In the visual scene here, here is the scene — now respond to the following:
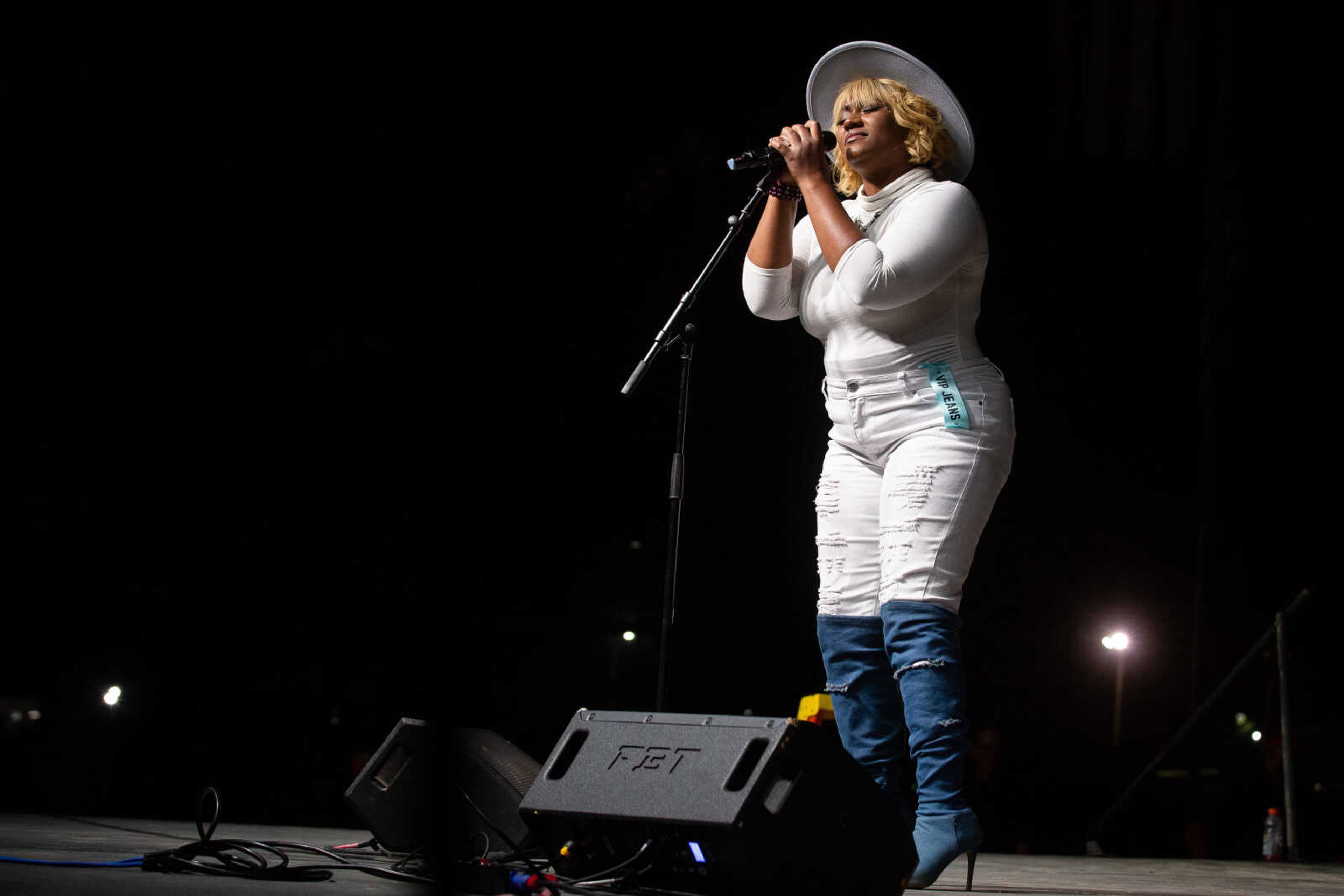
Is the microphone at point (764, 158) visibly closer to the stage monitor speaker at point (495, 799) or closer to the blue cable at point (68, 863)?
the stage monitor speaker at point (495, 799)

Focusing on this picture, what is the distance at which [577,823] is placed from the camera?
1.56 metres

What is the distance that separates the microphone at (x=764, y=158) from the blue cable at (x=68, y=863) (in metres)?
1.39

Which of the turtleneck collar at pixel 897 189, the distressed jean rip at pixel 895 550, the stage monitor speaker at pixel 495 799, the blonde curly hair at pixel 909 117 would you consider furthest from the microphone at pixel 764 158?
the stage monitor speaker at pixel 495 799

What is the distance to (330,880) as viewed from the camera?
1572 mm

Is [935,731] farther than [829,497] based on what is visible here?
No

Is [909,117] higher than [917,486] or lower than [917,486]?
higher

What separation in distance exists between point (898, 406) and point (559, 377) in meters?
2.92

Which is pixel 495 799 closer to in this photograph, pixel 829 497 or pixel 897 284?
pixel 829 497

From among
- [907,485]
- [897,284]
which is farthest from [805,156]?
[907,485]

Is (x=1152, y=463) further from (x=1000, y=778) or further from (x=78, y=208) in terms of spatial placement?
(x=78, y=208)

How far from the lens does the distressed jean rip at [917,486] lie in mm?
1749

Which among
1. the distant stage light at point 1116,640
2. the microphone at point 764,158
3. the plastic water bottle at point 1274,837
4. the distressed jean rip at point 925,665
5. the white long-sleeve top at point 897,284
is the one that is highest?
the microphone at point 764,158

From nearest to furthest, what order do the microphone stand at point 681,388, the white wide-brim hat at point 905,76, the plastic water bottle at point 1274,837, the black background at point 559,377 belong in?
1. the white wide-brim hat at point 905,76
2. the microphone stand at point 681,388
3. the black background at point 559,377
4. the plastic water bottle at point 1274,837

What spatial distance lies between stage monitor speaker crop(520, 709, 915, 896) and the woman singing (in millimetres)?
202
